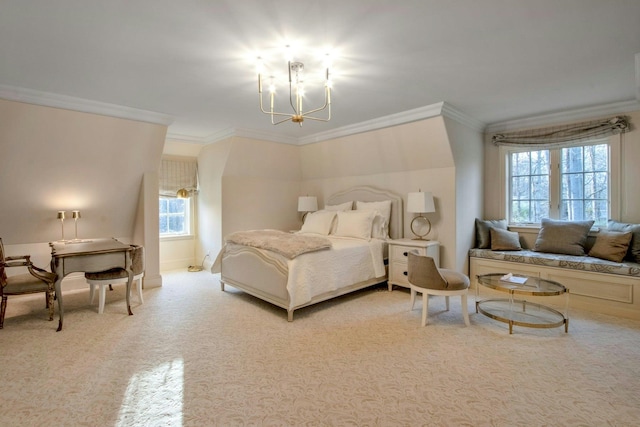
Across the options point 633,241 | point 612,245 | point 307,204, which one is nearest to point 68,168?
point 307,204

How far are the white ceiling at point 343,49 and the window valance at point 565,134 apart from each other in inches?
12.0

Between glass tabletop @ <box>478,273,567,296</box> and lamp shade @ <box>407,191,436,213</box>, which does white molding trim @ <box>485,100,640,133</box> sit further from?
glass tabletop @ <box>478,273,567,296</box>

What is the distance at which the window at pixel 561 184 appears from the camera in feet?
13.4

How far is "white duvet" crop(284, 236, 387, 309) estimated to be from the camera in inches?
130

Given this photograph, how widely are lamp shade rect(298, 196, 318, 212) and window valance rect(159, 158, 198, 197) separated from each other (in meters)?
1.99

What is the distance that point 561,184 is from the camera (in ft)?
14.4

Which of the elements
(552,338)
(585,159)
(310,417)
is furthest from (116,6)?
(585,159)

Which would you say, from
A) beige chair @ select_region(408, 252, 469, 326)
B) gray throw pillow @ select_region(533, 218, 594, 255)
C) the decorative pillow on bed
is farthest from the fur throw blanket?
the decorative pillow on bed

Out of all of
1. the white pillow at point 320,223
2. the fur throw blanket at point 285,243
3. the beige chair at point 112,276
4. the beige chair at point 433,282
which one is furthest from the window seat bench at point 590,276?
the beige chair at point 112,276

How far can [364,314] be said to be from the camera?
3447mm

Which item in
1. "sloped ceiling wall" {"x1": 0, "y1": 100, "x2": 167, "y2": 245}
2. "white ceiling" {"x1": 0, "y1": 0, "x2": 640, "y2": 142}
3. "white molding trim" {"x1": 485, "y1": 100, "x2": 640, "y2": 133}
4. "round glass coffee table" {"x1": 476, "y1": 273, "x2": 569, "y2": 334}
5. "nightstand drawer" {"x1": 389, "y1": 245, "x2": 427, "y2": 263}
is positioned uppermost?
"white ceiling" {"x1": 0, "y1": 0, "x2": 640, "y2": 142}

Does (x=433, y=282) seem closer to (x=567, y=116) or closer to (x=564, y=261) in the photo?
(x=564, y=261)

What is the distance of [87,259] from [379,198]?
3779mm

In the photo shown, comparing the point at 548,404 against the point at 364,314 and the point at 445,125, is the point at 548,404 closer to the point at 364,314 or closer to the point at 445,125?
the point at 364,314
